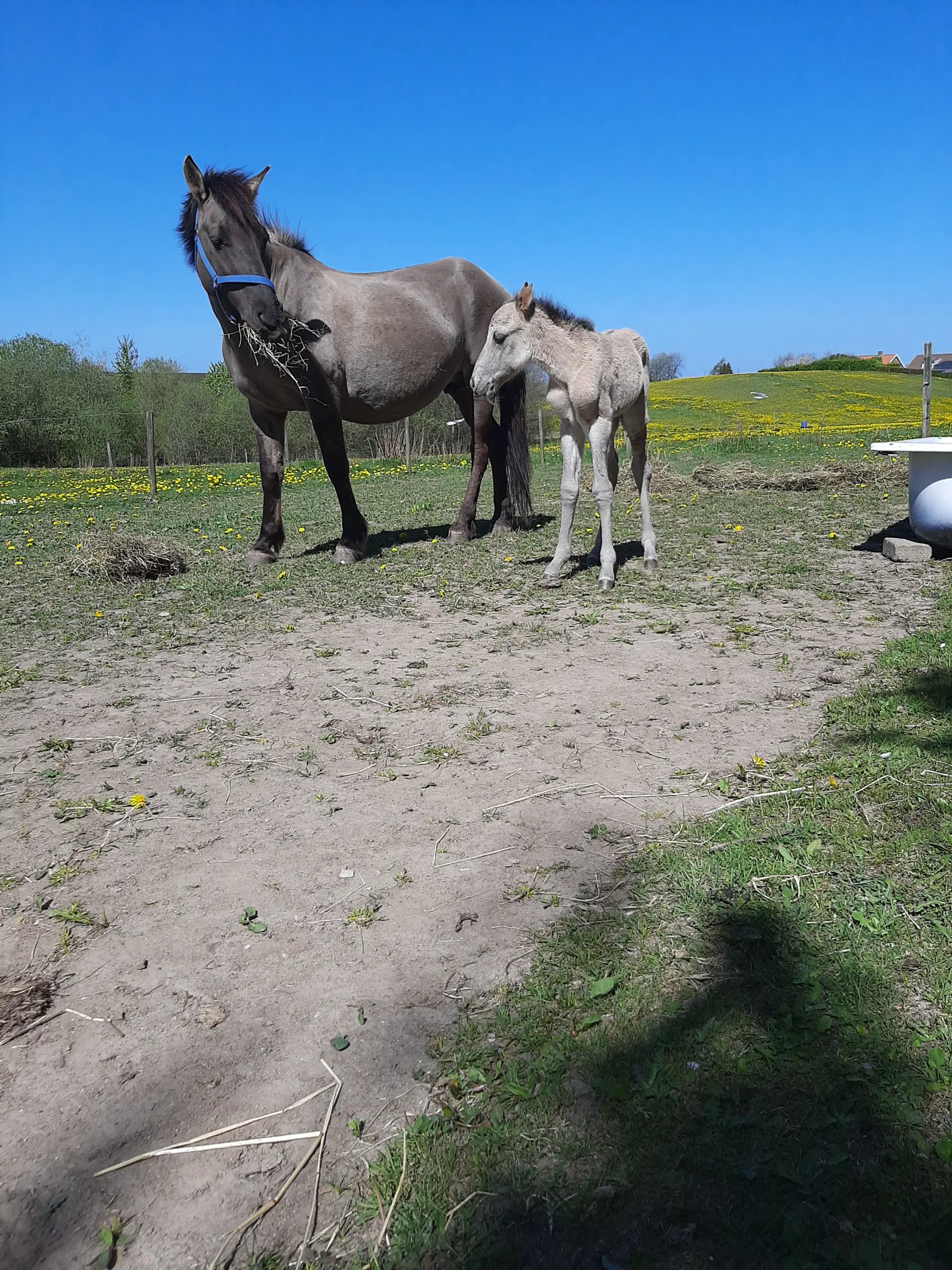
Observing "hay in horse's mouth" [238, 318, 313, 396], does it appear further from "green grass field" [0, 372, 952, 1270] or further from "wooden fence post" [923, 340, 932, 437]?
"wooden fence post" [923, 340, 932, 437]

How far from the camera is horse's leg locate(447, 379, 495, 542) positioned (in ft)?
31.3

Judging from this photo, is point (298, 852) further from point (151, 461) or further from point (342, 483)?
point (151, 461)

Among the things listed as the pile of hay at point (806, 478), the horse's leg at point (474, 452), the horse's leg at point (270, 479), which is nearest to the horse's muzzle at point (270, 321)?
the horse's leg at point (270, 479)

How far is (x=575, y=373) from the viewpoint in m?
6.73

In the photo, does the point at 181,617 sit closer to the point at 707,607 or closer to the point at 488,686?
the point at 488,686

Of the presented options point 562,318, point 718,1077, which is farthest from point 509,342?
point 718,1077

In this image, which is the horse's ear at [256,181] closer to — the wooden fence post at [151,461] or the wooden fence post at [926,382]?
the wooden fence post at [151,461]

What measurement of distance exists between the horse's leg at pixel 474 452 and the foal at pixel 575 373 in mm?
2338

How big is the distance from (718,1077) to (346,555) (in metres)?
7.27

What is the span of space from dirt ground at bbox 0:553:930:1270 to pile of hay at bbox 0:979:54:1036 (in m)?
0.04

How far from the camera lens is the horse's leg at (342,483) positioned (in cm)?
859

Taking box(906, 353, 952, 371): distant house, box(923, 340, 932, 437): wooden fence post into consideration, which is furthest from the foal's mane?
box(906, 353, 952, 371): distant house

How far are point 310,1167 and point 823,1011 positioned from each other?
1288mm

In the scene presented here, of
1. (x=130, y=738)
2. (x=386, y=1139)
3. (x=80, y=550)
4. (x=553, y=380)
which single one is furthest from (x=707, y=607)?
(x=80, y=550)
